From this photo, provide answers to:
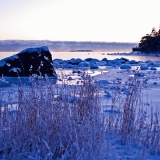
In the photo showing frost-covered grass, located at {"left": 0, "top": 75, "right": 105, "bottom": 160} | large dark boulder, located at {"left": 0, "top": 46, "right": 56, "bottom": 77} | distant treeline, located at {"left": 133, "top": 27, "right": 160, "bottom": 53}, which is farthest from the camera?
distant treeline, located at {"left": 133, "top": 27, "right": 160, "bottom": 53}

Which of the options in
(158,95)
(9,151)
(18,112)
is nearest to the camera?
(9,151)

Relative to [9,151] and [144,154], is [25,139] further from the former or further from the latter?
[144,154]

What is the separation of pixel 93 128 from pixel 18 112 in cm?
89

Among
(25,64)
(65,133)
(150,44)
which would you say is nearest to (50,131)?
(65,133)

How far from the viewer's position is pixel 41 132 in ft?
10.6

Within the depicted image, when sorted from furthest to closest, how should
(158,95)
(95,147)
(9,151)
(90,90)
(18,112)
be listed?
(158,95) → (90,90) → (18,112) → (9,151) → (95,147)

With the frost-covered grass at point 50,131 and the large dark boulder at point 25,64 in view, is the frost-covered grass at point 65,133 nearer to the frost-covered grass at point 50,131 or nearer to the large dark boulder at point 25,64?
the frost-covered grass at point 50,131

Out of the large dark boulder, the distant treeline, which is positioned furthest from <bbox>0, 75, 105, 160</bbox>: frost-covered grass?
the distant treeline

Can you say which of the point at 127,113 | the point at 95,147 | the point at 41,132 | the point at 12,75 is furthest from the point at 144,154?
the point at 12,75

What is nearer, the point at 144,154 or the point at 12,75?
the point at 144,154

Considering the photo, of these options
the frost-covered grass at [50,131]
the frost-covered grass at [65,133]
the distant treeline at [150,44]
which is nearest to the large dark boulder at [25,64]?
the frost-covered grass at [65,133]

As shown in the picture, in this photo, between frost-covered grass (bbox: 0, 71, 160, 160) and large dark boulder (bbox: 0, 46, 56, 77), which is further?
large dark boulder (bbox: 0, 46, 56, 77)

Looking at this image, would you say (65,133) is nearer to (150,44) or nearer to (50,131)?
(50,131)

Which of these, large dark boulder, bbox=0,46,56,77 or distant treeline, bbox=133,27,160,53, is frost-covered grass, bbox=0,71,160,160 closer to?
large dark boulder, bbox=0,46,56,77
